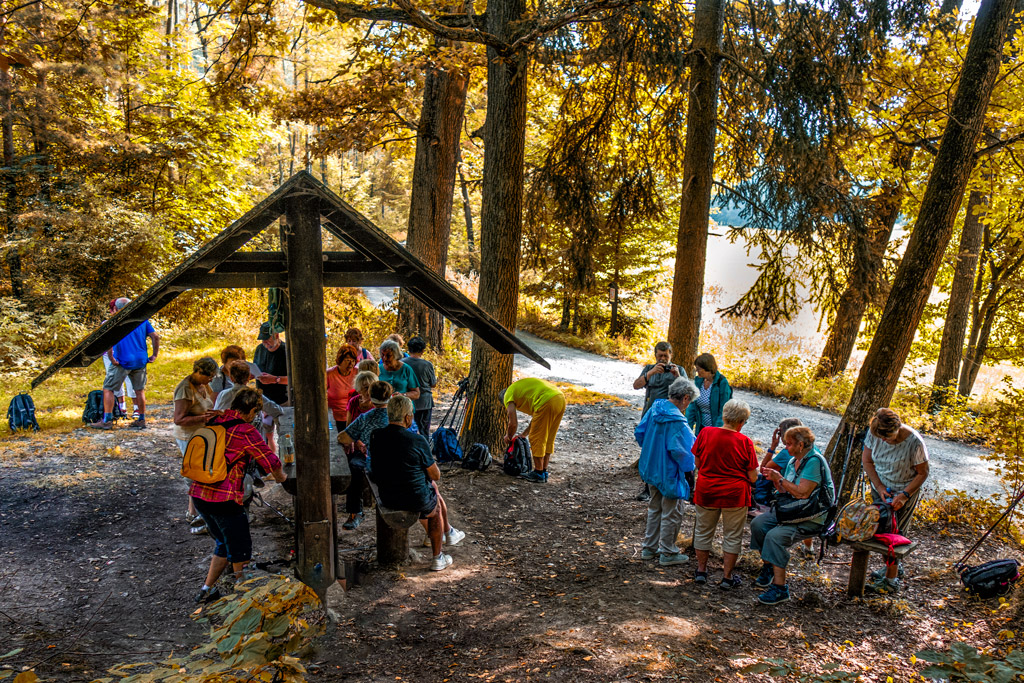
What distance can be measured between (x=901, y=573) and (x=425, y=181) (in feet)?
34.3

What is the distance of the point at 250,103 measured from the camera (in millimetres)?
11742

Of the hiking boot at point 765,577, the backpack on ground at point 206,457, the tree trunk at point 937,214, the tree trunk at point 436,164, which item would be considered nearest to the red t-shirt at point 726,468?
the hiking boot at point 765,577

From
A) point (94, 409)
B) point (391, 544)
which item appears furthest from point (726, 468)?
point (94, 409)

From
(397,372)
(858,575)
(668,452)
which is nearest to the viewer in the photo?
(858,575)

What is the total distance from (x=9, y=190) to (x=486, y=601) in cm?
1450

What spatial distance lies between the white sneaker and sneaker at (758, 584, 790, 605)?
2.71 metres

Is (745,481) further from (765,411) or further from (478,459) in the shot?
(765,411)

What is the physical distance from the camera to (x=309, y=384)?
3.93 meters

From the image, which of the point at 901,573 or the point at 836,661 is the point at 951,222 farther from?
the point at 836,661

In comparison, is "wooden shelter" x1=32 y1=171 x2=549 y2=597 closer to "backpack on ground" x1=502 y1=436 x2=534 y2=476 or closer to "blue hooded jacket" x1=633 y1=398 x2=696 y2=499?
"blue hooded jacket" x1=633 y1=398 x2=696 y2=499

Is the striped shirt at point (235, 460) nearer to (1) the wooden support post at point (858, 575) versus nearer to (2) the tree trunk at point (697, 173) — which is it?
(1) the wooden support post at point (858, 575)

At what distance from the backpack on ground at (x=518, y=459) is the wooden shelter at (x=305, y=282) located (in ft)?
12.3

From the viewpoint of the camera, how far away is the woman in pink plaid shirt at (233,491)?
444 centimetres

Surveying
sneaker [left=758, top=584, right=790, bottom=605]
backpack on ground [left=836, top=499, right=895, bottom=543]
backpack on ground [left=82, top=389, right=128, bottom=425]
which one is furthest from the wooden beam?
backpack on ground [left=82, top=389, right=128, bottom=425]
